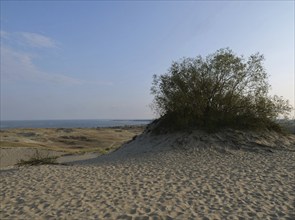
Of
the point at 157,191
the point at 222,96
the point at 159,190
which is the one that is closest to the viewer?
the point at 157,191

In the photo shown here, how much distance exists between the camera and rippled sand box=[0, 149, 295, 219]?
30.9 feet

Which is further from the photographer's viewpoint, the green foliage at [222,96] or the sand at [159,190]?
the green foliage at [222,96]

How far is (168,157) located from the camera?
1994 centimetres

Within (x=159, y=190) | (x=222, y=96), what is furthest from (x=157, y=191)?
(x=222, y=96)

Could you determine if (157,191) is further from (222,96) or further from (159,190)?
(222,96)

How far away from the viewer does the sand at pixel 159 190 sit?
945 cm

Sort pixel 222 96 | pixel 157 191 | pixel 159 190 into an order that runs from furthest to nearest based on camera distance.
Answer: pixel 222 96
pixel 159 190
pixel 157 191

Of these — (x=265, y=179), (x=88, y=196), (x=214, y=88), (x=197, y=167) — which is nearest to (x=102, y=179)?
(x=88, y=196)

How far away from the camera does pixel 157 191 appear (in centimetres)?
1169

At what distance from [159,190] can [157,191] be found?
15 centimetres

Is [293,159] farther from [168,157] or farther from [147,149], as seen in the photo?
[147,149]

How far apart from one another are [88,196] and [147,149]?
502 inches

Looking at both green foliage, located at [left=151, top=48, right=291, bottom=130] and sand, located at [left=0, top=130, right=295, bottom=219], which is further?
green foliage, located at [left=151, top=48, right=291, bottom=130]

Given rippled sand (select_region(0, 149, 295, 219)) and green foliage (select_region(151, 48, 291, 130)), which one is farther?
green foliage (select_region(151, 48, 291, 130))
